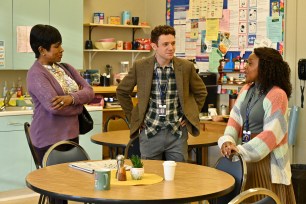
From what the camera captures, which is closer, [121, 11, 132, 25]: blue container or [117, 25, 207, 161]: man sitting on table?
[117, 25, 207, 161]: man sitting on table

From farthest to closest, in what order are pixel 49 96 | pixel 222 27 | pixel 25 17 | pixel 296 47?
pixel 222 27
pixel 25 17
pixel 296 47
pixel 49 96

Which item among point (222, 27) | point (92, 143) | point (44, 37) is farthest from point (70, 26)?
point (44, 37)

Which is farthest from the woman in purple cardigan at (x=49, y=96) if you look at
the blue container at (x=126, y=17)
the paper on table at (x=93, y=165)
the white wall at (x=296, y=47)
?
the blue container at (x=126, y=17)

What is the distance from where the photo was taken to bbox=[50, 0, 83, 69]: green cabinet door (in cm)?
630

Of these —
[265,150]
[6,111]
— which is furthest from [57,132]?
[6,111]

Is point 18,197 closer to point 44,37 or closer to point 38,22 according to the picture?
point 38,22

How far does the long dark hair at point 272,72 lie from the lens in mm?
3488

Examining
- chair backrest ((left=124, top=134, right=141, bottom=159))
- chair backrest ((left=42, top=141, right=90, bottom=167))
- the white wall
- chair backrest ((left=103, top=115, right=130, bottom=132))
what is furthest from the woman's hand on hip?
the white wall

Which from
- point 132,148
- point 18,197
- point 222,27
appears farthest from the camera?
point 222,27

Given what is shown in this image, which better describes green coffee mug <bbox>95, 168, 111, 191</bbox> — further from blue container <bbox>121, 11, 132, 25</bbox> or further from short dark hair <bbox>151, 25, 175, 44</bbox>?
blue container <bbox>121, 11, 132, 25</bbox>

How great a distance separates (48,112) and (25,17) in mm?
2363

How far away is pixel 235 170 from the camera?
3240mm

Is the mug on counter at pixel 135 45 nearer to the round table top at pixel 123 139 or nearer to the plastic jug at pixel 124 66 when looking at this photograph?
the plastic jug at pixel 124 66

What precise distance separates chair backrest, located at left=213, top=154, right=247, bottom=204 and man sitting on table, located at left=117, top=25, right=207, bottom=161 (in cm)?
66
